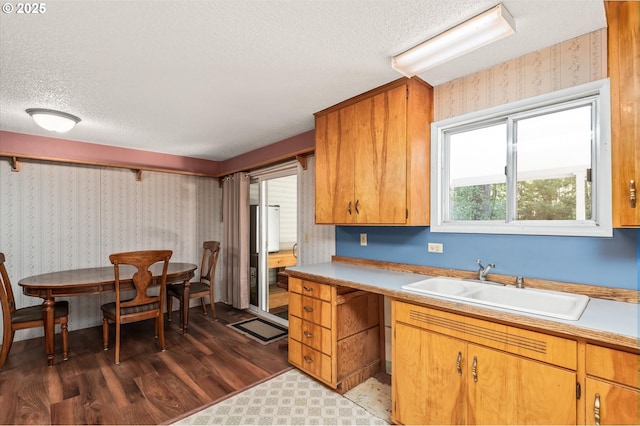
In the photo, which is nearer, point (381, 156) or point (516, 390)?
point (516, 390)

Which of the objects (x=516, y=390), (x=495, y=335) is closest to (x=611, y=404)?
(x=516, y=390)

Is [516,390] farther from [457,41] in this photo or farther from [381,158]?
[457,41]

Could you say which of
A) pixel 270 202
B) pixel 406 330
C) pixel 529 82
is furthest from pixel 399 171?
pixel 270 202

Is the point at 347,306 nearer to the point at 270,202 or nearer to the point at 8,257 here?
the point at 270,202

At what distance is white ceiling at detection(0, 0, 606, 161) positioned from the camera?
150 centimetres

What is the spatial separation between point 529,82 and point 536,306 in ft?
4.53

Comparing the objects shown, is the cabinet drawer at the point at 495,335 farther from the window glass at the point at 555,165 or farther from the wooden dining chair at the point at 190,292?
the wooden dining chair at the point at 190,292

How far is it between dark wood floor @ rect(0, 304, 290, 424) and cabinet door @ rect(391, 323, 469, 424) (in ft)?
4.06

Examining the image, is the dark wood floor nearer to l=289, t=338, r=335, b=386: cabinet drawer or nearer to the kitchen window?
l=289, t=338, r=335, b=386: cabinet drawer

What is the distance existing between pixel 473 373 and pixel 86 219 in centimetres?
449

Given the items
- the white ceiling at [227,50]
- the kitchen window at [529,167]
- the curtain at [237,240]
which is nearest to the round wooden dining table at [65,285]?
the curtain at [237,240]

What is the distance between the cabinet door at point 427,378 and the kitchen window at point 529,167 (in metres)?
0.86

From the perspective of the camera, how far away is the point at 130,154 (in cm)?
418

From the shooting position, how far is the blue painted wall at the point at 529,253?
1606 millimetres
